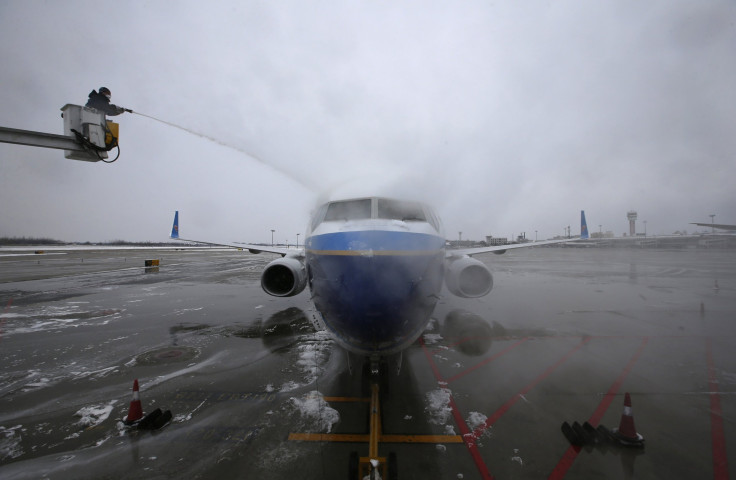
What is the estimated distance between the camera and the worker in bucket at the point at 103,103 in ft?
21.6

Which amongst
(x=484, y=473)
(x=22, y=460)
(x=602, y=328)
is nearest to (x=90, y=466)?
(x=22, y=460)

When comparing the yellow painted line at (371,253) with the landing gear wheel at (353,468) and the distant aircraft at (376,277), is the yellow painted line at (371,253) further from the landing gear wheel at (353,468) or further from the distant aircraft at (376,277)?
the landing gear wheel at (353,468)

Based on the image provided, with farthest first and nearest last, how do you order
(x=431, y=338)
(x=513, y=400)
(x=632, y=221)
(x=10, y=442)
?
(x=632, y=221) < (x=431, y=338) < (x=513, y=400) < (x=10, y=442)

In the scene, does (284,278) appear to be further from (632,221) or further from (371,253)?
(632,221)

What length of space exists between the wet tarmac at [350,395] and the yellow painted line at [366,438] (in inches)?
1.0

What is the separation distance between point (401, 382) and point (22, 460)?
5344mm

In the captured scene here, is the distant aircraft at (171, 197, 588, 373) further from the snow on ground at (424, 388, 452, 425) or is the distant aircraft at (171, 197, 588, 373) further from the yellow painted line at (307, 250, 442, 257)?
the snow on ground at (424, 388, 452, 425)

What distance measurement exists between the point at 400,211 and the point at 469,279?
2.03m

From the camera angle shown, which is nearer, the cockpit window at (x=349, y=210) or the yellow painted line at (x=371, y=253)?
the yellow painted line at (x=371, y=253)

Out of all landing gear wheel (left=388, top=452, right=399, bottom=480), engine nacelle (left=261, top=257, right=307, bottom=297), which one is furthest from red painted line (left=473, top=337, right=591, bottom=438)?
engine nacelle (left=261, top=257, right=307, bottom=297)

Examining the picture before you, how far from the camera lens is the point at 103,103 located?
21.9 ft

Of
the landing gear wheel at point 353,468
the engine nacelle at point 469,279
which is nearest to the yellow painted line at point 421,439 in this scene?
the landing gear wheel at point 353,468

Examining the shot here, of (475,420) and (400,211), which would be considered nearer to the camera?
(475,420)

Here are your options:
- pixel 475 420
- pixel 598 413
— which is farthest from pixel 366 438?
pixel 598 413
